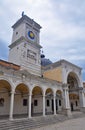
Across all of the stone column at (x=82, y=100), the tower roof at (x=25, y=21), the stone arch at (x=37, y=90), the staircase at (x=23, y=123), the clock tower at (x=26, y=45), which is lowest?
the staircase at (x=23, y=123)

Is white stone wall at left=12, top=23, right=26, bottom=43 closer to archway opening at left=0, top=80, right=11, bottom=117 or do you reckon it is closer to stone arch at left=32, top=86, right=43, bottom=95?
stone arch at left=32, top=86, right=43, bottom=95

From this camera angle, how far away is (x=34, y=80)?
19.0 metres

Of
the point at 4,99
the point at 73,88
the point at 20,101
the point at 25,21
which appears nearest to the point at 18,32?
the point at 25,21

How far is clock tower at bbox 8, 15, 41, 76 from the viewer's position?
2495cm

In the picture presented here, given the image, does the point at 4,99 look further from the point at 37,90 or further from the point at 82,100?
the point at 82,100

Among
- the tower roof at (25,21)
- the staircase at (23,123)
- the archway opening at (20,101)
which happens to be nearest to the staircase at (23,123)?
the staircase at (23,123)

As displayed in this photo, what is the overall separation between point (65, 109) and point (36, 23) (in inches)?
725

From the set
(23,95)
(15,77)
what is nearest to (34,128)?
(15,77)

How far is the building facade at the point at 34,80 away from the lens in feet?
62.3

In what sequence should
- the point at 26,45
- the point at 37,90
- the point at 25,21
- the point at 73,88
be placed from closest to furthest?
the point at 37,90 < the point at 26,45 < the point at 25,21 < the point at 73,88

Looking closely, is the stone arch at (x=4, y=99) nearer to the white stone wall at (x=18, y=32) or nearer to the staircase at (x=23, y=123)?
the staircase at (x=23, y=123)

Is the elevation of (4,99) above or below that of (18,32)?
below

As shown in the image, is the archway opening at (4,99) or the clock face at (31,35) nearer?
the archway opening at (4,99)

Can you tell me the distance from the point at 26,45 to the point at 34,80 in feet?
30.4
